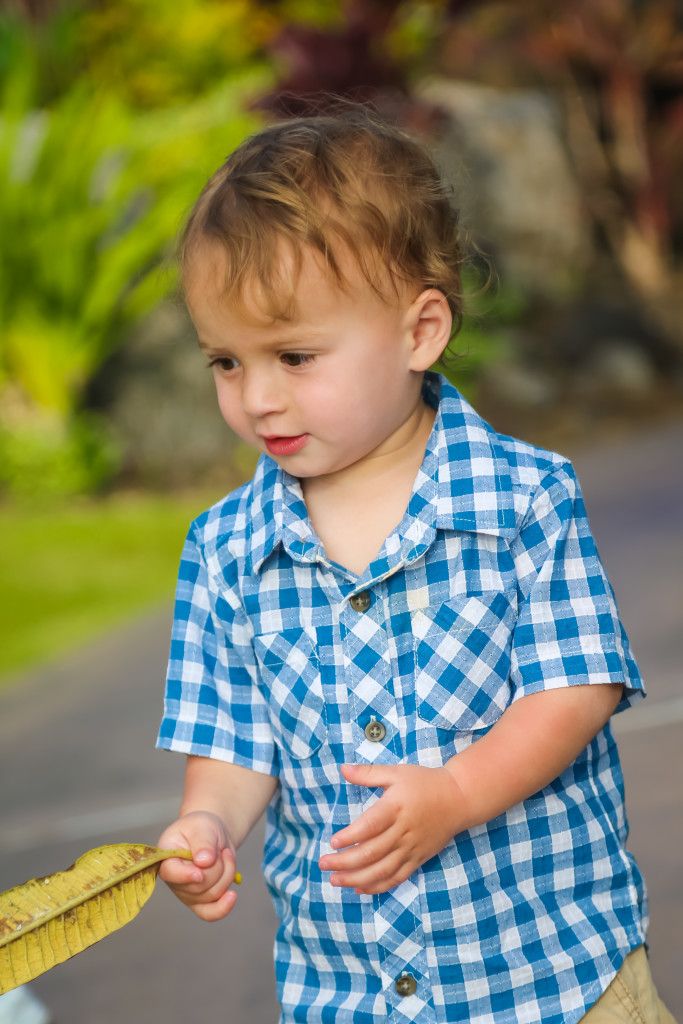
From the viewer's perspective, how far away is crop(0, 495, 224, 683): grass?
14.6 feet

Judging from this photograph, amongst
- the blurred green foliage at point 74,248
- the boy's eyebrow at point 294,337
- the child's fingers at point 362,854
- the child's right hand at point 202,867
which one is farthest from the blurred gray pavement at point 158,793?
the blurred green foliage at point 74,248

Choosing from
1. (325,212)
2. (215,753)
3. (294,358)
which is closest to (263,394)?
(294,358)

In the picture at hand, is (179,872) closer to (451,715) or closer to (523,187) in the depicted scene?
(451,715)

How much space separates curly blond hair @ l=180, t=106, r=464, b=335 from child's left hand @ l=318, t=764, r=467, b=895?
48cm

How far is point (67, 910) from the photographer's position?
3.30 feet

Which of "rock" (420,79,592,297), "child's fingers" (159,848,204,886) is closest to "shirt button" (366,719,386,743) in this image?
"child's fingers" (159,848,204,886)

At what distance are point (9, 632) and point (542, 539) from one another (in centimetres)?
368

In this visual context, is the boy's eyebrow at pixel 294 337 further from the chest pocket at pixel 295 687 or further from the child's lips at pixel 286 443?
the chest pocket at pixel 295 687

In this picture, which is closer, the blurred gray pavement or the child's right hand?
the child's right hand

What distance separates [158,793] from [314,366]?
2.04 metres

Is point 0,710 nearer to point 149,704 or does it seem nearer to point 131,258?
point 149,704

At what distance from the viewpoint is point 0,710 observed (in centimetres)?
373

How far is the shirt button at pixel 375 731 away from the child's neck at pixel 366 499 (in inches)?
6.9

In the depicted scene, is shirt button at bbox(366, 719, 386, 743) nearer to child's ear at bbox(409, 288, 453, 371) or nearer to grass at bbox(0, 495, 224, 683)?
child's ear at bbox(409, 288, 453, 371)
